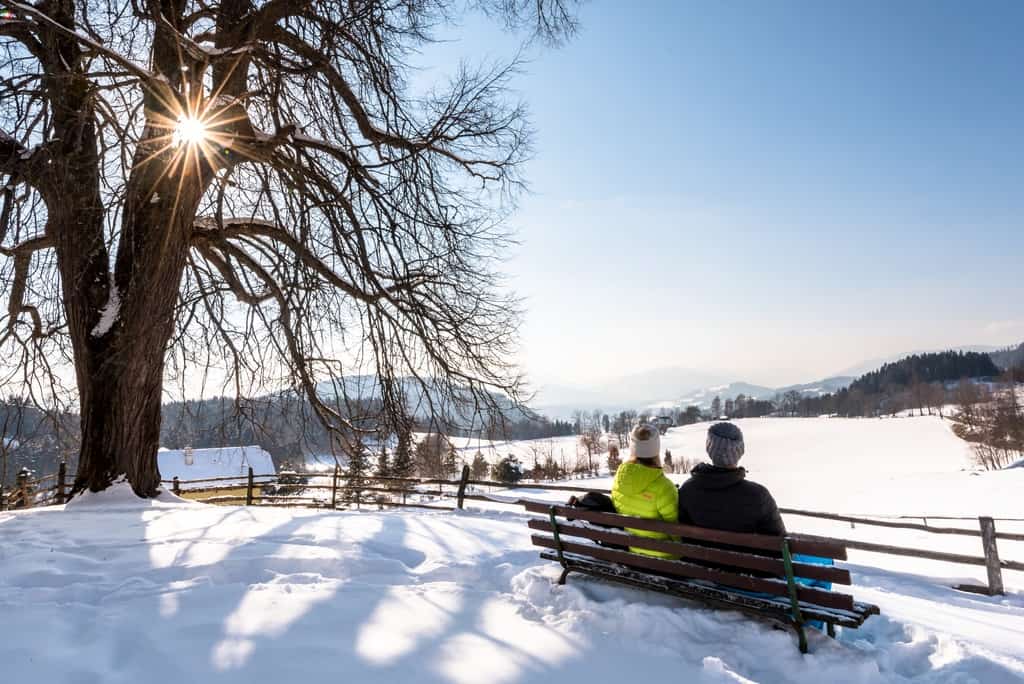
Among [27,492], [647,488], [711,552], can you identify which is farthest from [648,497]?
[27,492]

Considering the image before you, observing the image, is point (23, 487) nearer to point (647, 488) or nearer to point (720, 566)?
point (647, 488)

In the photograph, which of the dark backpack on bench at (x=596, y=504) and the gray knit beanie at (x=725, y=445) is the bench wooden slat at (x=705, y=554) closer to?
the dark backpack on bench at (x=596, y=504)

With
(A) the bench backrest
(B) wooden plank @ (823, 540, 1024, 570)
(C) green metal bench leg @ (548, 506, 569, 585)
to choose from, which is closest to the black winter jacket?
(A) the bench backrest

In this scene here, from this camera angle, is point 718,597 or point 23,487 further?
point 23,487

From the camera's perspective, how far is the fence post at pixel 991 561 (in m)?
8.16

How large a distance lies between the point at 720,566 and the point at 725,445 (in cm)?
88

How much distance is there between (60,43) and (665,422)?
15985 centimetres

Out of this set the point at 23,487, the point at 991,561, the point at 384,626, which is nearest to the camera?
the point at 384,626

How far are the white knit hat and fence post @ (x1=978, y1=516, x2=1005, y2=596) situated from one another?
6.76 metres

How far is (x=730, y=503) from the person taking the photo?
4031 mm

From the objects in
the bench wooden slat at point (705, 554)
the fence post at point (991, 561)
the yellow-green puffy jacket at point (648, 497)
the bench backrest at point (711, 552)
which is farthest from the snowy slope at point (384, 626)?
the fence post at point (991, 561)

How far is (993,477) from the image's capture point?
→ 146ft

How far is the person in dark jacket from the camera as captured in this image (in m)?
3.97

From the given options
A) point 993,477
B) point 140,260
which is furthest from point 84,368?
point 993,477
